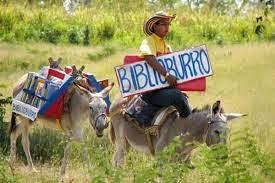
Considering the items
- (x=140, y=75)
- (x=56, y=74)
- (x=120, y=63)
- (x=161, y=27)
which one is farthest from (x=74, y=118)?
(x=120, y=63)

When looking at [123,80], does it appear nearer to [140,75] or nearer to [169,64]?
[140,75]

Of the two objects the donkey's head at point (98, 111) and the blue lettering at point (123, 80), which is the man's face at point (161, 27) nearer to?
the blue lettering at point (123, 80)

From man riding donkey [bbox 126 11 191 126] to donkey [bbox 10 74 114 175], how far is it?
967 mm

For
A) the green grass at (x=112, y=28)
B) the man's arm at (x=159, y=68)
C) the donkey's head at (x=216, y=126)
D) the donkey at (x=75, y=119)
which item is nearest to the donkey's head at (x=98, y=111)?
the donkey at (x=75, y=119)

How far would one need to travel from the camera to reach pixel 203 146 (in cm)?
686

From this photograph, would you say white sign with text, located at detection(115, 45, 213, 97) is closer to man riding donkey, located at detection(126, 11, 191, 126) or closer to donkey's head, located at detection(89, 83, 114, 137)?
man riding donkey, located at detection(126, 11, 191, 126)

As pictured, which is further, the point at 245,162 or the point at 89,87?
the point at 89,87

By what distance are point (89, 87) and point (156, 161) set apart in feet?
14.0

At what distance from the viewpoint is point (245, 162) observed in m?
6.96

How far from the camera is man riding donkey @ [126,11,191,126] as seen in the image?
9.04m

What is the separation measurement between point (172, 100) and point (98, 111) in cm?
161

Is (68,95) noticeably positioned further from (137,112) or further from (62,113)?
(137,112)

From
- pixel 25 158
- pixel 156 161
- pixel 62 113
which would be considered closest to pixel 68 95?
pixel 62 113

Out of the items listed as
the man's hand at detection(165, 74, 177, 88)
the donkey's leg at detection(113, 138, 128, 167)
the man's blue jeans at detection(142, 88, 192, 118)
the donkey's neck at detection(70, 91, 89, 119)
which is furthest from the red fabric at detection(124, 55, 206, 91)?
the donkey's neck at detection(70, 91, 89, 119)
